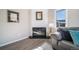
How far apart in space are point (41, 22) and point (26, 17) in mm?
328

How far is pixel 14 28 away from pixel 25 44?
0.39 meters

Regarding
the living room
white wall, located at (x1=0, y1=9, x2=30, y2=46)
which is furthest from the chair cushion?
white wall, located at (x1=0, y1=9, x2=30, y2=46)

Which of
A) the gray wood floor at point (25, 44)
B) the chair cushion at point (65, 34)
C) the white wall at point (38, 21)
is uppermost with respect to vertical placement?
the white wall at point (38, 21)

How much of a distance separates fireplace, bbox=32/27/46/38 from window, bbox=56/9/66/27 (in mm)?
325

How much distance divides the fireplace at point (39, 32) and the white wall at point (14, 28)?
0.13 metres

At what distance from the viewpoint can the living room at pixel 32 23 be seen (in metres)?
2.24

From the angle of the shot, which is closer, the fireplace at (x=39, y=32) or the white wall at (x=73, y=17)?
the white wall at (x=73, y=17)

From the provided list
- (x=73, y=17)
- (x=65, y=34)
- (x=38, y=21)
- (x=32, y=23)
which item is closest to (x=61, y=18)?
(x=73, y=17)

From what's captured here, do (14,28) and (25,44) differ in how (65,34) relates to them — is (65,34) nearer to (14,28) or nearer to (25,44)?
(25,44)

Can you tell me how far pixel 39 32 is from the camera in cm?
244

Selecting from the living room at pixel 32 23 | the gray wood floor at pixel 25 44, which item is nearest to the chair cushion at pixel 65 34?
the living room at pixel 32 23

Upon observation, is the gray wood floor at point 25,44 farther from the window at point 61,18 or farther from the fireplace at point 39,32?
the window at point 61,18
